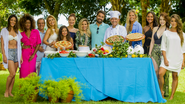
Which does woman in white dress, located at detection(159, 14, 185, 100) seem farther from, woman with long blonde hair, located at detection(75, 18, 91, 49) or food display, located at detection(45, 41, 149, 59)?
woman with long blonde hair, located at detection(75, 18, 91, 49)

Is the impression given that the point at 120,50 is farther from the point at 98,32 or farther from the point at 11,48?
the point at 11,48

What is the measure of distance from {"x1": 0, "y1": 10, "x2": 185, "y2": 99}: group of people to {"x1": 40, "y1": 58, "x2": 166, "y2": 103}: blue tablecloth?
645mm

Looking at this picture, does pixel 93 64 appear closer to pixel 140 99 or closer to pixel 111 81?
pixel 111 81

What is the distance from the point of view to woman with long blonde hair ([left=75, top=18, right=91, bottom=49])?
5438 mm

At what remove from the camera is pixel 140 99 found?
4531 millimetres

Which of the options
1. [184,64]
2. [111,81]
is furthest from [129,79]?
[184,64]

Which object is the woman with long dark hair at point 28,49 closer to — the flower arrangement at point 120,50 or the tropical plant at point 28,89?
the tropical plant at point 28,89

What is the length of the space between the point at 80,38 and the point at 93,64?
3.66 ft

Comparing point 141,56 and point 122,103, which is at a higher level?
point 141,56

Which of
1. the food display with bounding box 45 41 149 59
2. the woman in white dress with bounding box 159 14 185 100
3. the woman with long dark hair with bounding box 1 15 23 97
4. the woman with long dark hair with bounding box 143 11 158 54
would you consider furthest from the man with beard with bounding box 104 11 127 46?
the woman with long dark hair with bounding box 1 15 23 97

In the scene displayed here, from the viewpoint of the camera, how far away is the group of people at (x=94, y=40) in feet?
16.2

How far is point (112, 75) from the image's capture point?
4.54 m

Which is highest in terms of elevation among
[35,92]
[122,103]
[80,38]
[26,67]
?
[80,38]

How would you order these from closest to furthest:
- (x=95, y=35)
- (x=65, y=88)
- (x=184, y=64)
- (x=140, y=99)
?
(x=65, y=88), (x=140, y=99), (x=184, y=64), (x=95, y=35)
